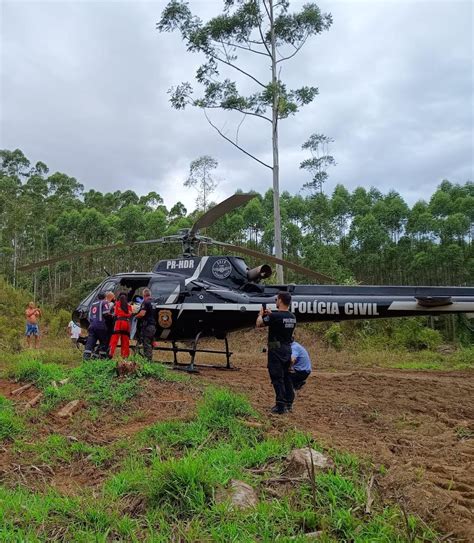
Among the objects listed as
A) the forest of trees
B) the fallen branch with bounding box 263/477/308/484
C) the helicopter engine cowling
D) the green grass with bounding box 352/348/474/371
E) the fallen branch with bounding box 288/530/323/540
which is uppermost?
the forest of trees

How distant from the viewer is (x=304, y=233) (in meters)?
31.0

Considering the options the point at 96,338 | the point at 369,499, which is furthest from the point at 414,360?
the point at 369,499

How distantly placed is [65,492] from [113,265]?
33830 millimetres

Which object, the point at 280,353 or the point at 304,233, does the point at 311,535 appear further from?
the point at 304,233

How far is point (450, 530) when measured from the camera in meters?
2.44

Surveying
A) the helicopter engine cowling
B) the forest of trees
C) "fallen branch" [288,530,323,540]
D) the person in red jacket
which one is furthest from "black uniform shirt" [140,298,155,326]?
the forest of trees

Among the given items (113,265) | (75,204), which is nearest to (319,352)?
(113,265)

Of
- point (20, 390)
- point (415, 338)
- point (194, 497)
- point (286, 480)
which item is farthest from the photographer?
point (415, 338)

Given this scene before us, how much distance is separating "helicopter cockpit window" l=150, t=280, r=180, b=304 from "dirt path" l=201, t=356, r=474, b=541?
5.29 feet

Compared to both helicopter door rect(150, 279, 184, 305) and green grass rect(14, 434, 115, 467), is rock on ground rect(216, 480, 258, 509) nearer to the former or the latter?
green grass rect(14, 434, 115, 467)

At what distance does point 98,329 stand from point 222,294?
223cm

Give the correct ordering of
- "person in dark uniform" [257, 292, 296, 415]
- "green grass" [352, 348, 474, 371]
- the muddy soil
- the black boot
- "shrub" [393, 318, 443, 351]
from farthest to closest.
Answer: "shrub" [393, 318, 443, 351] → "green grass" [352, 348, 474, 371] → "person in dark uniform" [257, 292, 296, 415] → the black boot → the muddy soil

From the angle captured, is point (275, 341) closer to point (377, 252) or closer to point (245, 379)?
point (245, 379)

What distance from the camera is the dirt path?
2752mm
